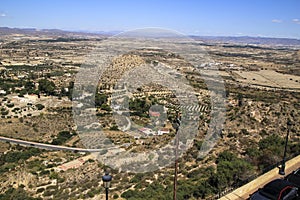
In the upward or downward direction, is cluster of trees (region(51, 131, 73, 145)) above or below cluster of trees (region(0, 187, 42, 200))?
below

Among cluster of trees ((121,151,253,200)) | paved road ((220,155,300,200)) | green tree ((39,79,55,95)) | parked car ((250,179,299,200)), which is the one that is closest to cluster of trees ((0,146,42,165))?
cluster of trees ((121,151,253,200))

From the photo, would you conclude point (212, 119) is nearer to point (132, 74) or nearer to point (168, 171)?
point (168, 171)

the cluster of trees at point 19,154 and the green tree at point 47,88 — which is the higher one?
the green tree at point 47,88

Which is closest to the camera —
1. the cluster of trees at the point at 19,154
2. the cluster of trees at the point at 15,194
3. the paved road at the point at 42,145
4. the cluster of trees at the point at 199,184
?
the cluster of trees at the point at 199,184

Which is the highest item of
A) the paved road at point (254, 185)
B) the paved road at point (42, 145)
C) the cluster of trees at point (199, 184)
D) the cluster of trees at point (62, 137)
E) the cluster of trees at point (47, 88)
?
the paved road at point (254, 185)

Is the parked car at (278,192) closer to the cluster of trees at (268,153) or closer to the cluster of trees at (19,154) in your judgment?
the cluster of trees at (268,153)

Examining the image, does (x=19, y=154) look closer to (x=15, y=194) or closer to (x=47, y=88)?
(x=15, y=194)

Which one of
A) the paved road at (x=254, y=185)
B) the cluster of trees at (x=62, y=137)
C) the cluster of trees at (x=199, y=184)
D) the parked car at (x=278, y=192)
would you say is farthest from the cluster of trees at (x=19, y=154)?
the parked car at (x=278, y=192)

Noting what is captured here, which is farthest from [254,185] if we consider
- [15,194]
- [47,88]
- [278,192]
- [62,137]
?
[47,88]

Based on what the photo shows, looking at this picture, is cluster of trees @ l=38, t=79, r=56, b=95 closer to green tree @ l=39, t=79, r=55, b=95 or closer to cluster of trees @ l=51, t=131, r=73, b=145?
green tree @ l=39, t=79, r=55, b=95
